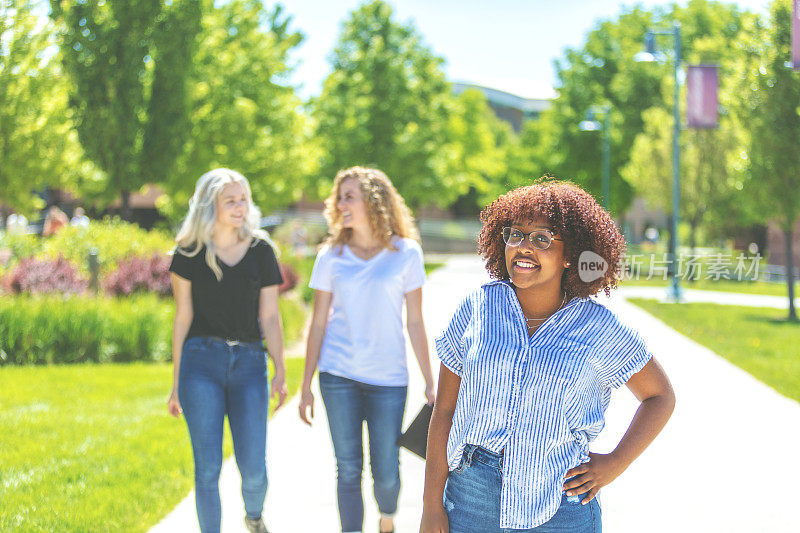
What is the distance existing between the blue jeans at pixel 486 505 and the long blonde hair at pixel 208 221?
2.03 metres

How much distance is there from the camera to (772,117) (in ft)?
51.6

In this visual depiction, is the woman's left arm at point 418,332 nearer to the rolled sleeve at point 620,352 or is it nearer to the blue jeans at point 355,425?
the blue jeans at point 355,425

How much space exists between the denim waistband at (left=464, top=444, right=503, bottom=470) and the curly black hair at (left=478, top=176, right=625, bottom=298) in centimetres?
53

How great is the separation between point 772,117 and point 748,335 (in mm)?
4759

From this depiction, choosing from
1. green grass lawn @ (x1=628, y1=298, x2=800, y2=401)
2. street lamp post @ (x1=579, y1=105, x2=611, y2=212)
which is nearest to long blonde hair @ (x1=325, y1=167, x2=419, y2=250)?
green grass lawn @ (x1=628, y1=298, x2=800, y2=401)

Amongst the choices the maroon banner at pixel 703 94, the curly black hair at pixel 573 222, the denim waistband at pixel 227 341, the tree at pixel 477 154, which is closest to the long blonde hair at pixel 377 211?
the denim waistband at pixel 227 341

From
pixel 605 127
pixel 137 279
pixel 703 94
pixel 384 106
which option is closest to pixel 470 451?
pixel 137 279

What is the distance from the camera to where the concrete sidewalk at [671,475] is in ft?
15.7

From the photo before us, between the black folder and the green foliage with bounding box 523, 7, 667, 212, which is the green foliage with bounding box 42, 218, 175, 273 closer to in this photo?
the black folder

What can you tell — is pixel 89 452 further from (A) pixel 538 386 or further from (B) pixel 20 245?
(B) pixel 20 245

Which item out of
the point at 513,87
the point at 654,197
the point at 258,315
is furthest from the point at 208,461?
the point at 513,87

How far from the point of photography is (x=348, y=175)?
14.4 ft

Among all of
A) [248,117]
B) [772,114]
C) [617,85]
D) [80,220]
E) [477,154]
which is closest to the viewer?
[772,114]

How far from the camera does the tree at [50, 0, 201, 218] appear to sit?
1368 cm
